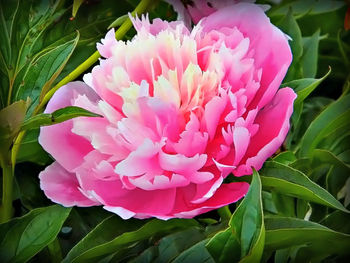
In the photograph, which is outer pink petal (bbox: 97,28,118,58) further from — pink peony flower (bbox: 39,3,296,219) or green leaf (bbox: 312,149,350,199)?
green leaf (bbox: 312,149,350,199)

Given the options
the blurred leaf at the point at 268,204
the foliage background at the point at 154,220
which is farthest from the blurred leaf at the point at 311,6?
the blurred leaf at the point at 268,204

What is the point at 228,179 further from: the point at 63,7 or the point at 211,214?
the point at 63,7

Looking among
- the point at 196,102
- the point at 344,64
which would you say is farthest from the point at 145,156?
the point at 344,64

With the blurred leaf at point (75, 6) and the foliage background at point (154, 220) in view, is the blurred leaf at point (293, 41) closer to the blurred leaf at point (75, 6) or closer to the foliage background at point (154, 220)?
the foliage background at point (154, 220)

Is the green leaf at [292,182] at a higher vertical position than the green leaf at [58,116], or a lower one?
lower

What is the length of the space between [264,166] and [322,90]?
81 millimetres

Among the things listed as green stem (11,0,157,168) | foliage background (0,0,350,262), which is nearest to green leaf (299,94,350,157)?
foliage background (0,0,350,262)

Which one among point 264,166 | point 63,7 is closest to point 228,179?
point 264,166

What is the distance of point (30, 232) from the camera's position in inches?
11.5

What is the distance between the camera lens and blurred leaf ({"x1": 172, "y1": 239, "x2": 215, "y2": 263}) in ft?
0.92

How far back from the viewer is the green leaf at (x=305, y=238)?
27cm

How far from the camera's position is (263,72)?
29 centimetres

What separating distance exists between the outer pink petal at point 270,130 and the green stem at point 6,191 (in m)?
0.11

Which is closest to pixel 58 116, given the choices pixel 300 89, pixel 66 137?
pixel 66 137
